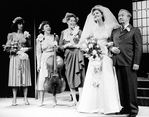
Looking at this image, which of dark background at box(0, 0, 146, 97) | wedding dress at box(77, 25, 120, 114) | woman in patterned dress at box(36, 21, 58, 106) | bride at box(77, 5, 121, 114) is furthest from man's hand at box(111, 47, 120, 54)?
dark background at box(0, 0, 146, 97)

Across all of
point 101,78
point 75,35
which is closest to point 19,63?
point 75,35

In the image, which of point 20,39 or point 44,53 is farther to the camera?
point 20,39

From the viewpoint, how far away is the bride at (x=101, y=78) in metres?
4.40

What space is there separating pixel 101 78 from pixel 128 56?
25.5 inches

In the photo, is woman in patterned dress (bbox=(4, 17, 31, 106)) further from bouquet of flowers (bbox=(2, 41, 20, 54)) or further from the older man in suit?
the older man in suit

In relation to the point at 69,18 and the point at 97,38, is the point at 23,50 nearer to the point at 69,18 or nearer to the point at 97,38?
the point at 69,18

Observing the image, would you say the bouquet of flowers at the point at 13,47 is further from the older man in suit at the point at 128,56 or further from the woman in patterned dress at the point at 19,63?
the older man in suit at the point at 128,56

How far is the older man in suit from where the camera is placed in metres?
4.14

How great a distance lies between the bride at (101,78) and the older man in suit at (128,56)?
226 millimetres

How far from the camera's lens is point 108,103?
4355mm

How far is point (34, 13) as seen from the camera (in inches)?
270

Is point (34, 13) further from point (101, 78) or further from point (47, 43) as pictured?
point (101, 78)

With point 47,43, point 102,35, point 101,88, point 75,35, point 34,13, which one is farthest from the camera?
point 34,13

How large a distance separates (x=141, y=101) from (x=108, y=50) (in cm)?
173
